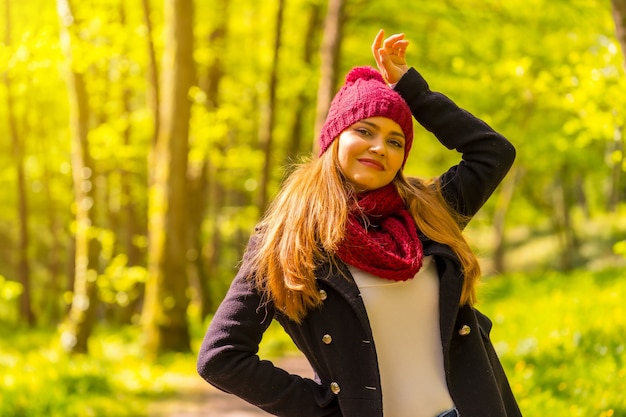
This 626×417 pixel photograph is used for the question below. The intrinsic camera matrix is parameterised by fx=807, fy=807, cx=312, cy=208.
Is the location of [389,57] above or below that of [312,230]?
above

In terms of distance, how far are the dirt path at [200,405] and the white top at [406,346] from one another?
5.38 meters

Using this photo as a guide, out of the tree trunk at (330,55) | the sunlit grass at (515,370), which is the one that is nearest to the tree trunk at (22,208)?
the sunlit grass at (515,370)

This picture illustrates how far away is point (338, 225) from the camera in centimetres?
269

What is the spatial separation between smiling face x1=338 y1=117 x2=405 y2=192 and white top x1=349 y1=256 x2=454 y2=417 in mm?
336

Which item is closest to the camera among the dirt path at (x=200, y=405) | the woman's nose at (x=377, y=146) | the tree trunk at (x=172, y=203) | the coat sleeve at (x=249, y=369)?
the coat sleeve at (x=249, y=369)

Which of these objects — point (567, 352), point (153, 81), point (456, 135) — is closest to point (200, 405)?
point (567, 352)

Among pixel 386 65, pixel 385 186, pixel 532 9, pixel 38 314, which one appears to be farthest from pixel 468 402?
pixel 38 314

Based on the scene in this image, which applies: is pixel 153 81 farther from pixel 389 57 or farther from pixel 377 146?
pixel 377 146

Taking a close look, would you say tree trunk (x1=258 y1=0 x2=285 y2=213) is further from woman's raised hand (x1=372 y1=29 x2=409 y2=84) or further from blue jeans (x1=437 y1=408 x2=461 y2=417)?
blue jeans (x1=437 y1=408 x2=461 y2=417)

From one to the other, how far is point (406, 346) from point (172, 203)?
28.6ft

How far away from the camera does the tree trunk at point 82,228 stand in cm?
1127

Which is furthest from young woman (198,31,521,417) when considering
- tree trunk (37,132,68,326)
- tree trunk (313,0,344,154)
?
tree trunk (37,132,68,326)

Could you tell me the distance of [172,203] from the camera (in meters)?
11.2

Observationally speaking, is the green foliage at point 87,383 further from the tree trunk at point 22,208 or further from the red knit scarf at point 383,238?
the tree trunk at point 22,208
